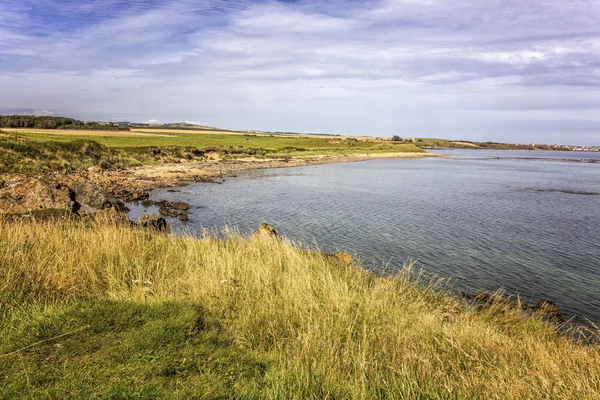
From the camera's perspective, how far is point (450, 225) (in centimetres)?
2608

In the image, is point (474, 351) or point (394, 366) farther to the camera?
point (474, 351)

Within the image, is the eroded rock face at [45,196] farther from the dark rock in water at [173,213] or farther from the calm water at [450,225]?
the calm water at [450,225]

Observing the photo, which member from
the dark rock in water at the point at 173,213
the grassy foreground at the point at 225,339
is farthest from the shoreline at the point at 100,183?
the grassy foreground at the point at 225,339

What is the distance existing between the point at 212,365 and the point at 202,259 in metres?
4.49

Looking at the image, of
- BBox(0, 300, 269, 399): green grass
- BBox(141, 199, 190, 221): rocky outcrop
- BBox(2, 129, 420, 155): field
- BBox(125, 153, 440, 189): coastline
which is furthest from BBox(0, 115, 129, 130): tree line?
BBox(0, 300, 269, 399): green grass

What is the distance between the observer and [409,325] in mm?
6625

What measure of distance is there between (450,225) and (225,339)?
23399 millimetres

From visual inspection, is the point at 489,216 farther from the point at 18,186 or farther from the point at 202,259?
the point at 18,186

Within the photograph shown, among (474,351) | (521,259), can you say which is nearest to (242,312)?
(474,351)

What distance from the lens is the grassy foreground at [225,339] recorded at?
4520 millimetres

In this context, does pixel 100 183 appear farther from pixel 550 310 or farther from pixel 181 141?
pixel 181 141

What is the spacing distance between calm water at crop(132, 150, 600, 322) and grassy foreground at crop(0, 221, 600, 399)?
30.8 feet

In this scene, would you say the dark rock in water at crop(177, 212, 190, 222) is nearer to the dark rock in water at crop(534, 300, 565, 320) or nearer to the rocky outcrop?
the rocky outcrop

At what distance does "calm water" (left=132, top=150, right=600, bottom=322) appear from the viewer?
16.1 meters
